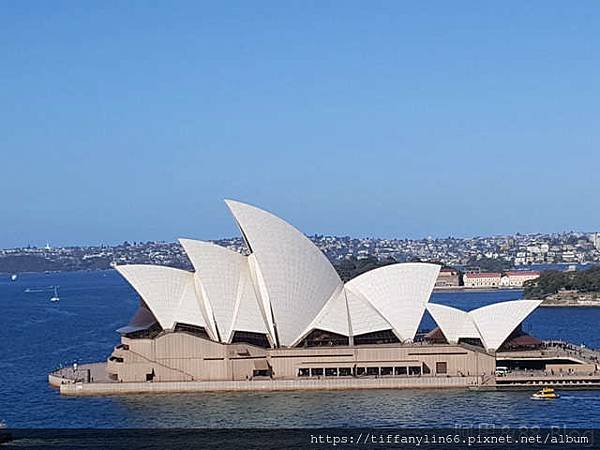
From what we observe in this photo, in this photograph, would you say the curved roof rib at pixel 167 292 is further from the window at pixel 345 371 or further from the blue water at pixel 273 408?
the window at pixel 345 371

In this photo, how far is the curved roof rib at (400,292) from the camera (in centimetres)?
3797

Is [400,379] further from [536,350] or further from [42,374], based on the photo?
[42,374]

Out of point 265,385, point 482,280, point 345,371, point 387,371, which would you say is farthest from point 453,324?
point 482,280

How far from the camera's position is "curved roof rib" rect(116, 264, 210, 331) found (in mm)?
38062

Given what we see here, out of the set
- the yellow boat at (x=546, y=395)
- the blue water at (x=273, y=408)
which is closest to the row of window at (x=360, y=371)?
the blue water at (x=273, y=408)

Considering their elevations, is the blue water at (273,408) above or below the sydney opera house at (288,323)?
below

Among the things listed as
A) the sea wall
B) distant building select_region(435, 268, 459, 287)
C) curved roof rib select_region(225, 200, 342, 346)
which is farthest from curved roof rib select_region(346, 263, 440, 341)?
A: distant building select_region(435, 268, 459, 287)

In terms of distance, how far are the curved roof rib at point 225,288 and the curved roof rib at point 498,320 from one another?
7.71m

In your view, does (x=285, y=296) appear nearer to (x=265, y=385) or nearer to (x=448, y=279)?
(x=265, y=385)

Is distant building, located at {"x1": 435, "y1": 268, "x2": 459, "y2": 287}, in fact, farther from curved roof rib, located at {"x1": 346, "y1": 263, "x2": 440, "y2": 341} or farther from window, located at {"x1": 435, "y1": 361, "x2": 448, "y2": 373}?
window, located at {"x1": 435, "y1": 361, "x2": 448, "y2": 373}

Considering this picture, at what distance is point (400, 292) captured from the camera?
126ft

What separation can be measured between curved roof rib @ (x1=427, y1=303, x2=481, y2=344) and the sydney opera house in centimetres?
4

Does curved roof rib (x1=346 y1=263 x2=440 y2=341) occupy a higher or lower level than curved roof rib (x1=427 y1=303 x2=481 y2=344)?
higher

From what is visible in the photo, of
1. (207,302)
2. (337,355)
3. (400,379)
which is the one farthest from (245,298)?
(400,379)
